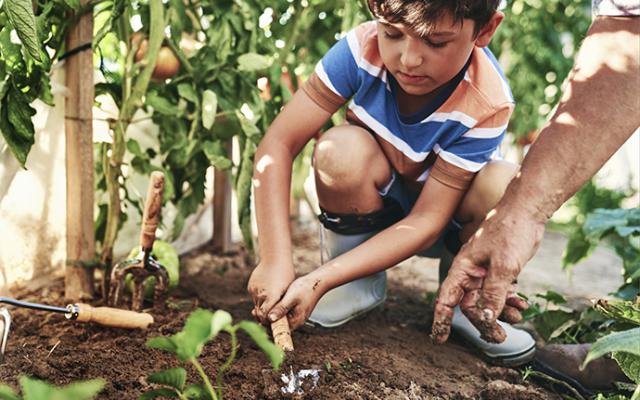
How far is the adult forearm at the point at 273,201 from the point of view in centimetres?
164

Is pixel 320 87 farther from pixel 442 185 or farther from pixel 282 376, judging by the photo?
pixel 282 376

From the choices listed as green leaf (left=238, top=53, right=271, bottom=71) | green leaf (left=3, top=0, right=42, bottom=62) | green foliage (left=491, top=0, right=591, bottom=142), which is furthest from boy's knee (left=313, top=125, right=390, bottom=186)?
green foliage (left=491, top=0, right=591, bottom=142)

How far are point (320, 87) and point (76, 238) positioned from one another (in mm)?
704

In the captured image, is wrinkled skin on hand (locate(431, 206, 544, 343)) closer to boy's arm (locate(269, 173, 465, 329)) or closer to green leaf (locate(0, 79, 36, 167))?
boy's arm (locate(269, 173, 465, 329))

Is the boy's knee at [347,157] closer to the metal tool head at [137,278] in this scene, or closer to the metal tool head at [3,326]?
the metal tool head at [137,278]

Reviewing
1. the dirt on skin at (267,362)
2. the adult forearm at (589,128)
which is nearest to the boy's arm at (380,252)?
the dirt on skin at (267,362)

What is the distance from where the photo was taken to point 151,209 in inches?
65.0

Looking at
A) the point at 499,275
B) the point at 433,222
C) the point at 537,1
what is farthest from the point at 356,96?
the point at 537,1

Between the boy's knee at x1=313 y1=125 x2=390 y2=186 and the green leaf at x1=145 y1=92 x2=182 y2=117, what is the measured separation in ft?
1.25

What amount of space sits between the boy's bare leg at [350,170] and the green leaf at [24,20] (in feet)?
2.34

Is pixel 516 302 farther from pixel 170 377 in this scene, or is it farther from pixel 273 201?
pixel 170 377

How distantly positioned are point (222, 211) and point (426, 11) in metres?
1.42

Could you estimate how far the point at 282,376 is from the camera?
1429 millimetres

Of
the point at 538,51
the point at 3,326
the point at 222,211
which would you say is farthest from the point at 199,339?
the point at 538,51
